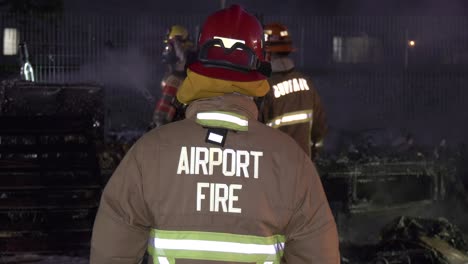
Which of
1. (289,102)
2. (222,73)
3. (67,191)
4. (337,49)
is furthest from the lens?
(337,49)

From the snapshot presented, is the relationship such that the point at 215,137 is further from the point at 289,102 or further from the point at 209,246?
the point at 289,102

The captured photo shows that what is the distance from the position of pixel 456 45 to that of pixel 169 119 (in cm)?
1363

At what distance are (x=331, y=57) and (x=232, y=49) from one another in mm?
17498

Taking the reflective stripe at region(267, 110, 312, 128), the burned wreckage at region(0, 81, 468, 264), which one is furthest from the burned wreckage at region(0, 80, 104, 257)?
the reflective stripe at region(267, 110, 312, 128)

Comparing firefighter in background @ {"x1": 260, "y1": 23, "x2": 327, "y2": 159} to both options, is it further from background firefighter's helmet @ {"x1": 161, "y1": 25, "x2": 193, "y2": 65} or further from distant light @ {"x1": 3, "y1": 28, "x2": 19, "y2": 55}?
distant light @ {"x1": 3, "y1": 28, "x2": 19, "y2": 55}

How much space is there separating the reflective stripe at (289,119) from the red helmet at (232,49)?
114 inches

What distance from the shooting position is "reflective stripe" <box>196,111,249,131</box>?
2402 mm

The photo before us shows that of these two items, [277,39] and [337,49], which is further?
[337,49]

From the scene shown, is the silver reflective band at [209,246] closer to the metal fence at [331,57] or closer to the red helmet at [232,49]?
the red helmet at [232,49]

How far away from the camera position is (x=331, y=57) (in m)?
19.7

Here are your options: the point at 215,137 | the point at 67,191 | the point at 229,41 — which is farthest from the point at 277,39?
the point at 215,137

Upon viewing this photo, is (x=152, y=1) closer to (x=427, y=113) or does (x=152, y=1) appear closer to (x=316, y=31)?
(x=316, y=31)

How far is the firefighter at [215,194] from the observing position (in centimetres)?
235

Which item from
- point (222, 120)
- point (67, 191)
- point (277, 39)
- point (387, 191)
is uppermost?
point (277, 39)
